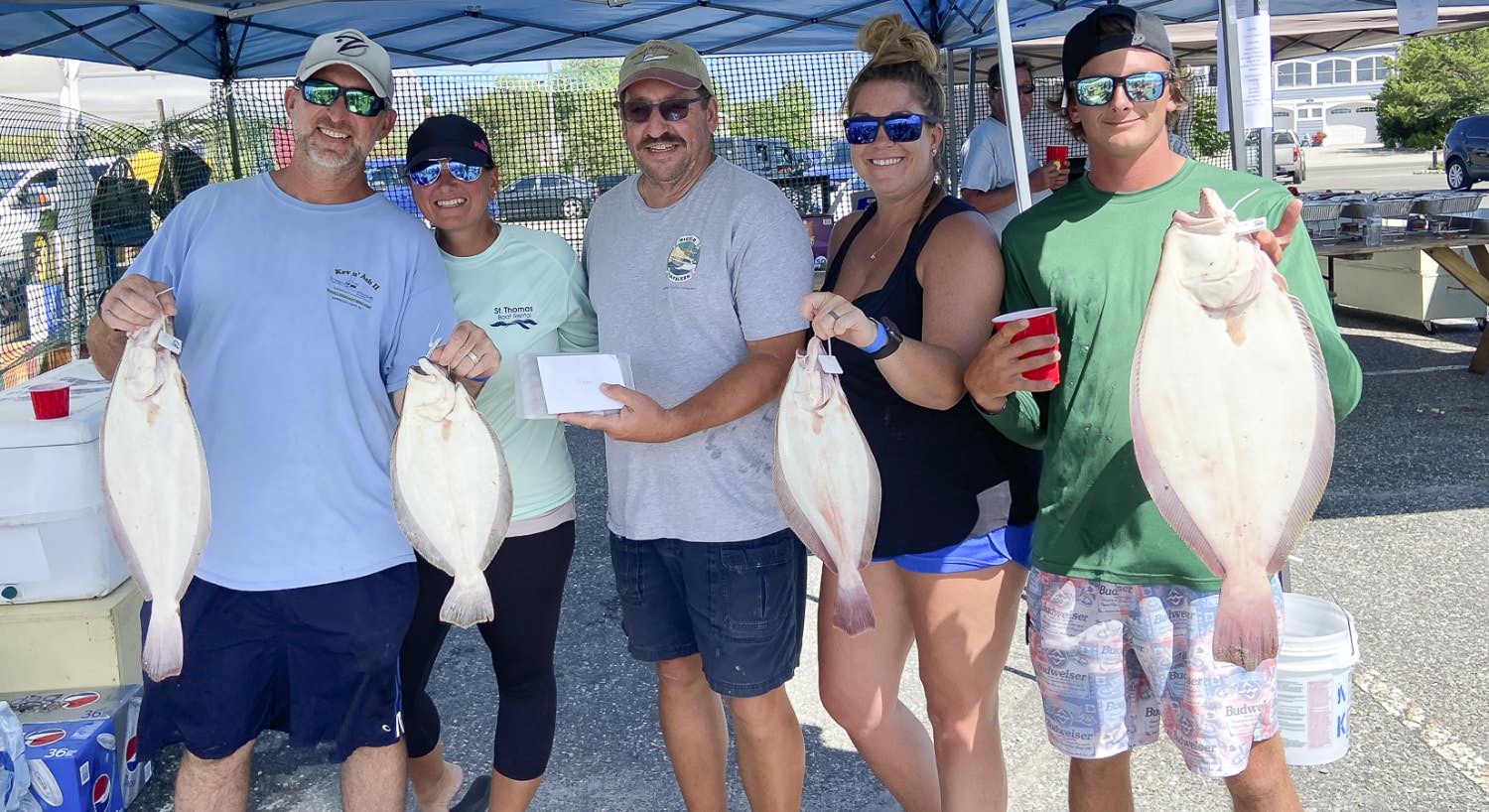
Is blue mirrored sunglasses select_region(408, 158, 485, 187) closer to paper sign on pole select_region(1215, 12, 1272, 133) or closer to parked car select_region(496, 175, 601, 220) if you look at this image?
paper sign on pole select_region(1215, 12, 1272, 133)

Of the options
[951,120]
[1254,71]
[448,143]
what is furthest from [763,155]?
[448,143]

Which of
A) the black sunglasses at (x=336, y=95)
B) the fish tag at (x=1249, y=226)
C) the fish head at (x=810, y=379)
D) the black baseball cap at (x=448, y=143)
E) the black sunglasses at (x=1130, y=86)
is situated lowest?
the fish head at (x=810, y=379)

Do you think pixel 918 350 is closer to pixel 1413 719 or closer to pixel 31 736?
pixel 1413 719

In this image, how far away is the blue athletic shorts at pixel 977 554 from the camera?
2422 millimetres

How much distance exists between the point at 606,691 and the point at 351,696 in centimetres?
159

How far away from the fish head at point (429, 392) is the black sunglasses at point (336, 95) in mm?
743

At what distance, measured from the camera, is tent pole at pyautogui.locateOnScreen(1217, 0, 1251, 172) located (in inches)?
123

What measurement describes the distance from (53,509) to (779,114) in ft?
36.2

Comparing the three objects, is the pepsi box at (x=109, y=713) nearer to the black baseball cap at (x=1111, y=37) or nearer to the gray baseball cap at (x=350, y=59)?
the gray baseball cap at (x=350, y=59)

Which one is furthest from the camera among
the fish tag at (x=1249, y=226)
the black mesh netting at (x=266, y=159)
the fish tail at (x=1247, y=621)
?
the black mesh netting at (x=266, y=159)

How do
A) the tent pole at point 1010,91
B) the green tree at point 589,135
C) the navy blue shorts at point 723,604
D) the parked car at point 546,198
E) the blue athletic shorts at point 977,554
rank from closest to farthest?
1. the blue athletic shorts at point 977,554
2. the navy blue shorts at point 723,604
3. the tent pole at point 1010,91
4. the parked car at point 546,198
5. the green tree at point 589,135

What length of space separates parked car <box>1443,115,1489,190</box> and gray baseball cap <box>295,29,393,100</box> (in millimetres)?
24970

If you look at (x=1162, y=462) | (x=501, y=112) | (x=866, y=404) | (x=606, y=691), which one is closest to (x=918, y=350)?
(x=866, y=404)

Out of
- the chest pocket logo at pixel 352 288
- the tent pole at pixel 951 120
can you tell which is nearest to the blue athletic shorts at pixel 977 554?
the chest pocket logo at pixel 352 288
